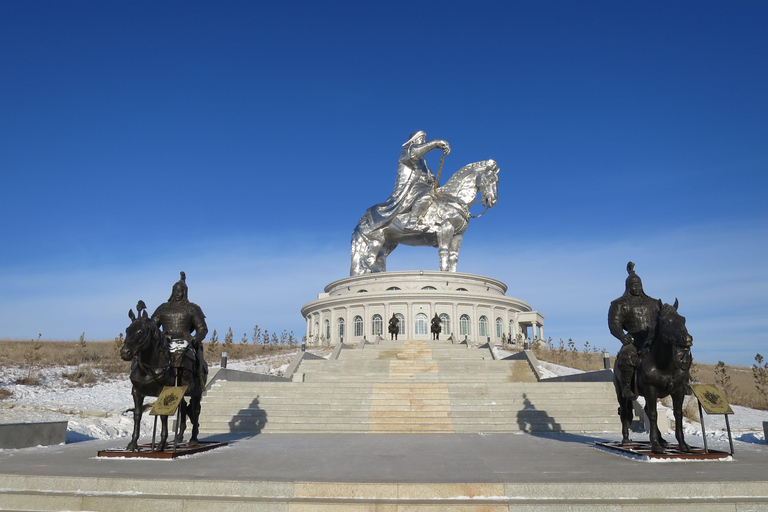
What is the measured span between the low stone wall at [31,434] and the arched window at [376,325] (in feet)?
98.5

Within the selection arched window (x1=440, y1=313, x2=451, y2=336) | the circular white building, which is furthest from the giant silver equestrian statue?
arched window (x1=440, y1=313, x2=451, y2=336)

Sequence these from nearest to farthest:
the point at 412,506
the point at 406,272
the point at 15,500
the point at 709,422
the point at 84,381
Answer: the point at 412,506 → the point at 15,500 → the point at 709,422 → the point at 84,381 → the point at 406,272

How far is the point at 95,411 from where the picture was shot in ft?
49.6

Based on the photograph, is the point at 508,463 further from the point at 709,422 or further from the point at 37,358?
the point at 37,358

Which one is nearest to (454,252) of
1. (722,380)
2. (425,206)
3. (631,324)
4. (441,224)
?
(441,224)

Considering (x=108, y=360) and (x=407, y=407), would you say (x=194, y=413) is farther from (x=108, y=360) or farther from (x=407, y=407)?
(x=108, y=360)

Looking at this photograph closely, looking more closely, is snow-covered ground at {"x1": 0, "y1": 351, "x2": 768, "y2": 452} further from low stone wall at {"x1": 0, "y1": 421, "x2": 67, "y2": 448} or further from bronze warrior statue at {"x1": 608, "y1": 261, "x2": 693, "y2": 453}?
bronze warrior statue at {"x1": 608, "y1": 261, "x2": 693, "y2": 453}

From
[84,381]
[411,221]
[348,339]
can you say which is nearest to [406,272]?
[411,221]

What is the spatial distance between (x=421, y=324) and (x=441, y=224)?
805 centimetres

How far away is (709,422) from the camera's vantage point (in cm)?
1556

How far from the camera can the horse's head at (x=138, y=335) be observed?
306 inches

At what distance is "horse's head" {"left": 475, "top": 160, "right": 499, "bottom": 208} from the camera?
41312 mm

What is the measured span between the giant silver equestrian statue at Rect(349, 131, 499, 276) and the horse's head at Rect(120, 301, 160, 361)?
110 ft

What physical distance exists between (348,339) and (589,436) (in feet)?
97.6
